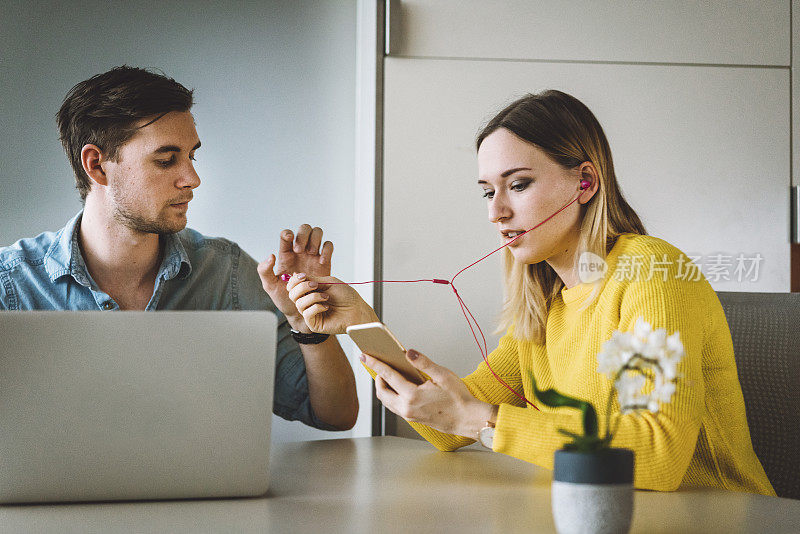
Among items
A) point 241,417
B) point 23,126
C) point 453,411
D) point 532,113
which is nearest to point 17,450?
point 241,417

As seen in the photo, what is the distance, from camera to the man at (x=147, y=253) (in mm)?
1505

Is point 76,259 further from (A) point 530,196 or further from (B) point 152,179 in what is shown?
(A) point 530,196

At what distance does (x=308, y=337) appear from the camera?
145cm

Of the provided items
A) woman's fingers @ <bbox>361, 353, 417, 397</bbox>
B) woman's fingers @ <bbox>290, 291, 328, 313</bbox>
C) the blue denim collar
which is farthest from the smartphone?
the blue denim collar

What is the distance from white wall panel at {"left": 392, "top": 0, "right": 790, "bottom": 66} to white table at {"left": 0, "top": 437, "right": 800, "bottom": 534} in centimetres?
109

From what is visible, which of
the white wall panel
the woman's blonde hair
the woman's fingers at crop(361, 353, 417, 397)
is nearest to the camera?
the woman's fingers at crop(361, 353, 417, 397)

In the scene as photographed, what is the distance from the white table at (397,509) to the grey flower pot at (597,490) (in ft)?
0.27

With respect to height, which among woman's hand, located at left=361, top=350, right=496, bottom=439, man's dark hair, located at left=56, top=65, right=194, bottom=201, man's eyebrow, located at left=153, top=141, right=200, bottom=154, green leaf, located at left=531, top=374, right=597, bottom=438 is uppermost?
man's dark hair, located at left=56, top=65, right=194, bottom=201

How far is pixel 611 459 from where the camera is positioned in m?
0.63

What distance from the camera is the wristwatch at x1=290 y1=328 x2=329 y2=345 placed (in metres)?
1.44

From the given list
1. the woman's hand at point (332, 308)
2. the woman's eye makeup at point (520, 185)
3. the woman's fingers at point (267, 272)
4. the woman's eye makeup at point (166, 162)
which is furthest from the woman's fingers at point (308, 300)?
the woman's eye makeup at point (166, 162)

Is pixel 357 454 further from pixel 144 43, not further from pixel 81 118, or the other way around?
pixel 144 43

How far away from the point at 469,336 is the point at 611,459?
1.09 m

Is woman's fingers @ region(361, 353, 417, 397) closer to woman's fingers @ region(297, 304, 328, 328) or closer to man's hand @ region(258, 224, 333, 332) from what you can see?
woman's fingers @ region(297, 304, 328, 328)
